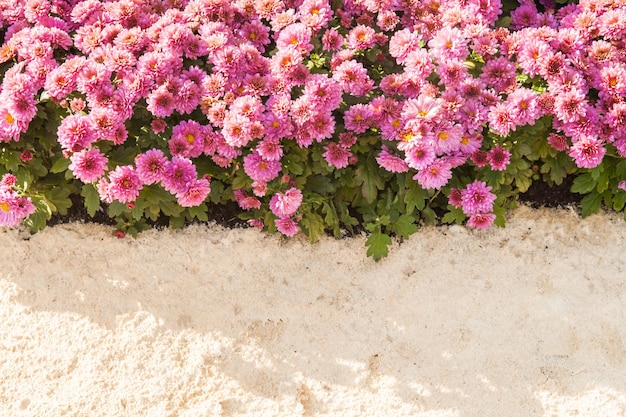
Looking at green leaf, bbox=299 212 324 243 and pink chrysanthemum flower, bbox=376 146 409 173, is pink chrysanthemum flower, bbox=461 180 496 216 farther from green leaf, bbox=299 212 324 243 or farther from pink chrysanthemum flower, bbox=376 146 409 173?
green leaf, bbox=299 212 324 243

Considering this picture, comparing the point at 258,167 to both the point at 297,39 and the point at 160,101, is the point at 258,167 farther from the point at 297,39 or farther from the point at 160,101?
the point at 297,39

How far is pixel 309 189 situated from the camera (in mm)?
3148

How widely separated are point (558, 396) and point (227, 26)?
2.29m

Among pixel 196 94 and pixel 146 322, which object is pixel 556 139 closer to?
pixel 196 94

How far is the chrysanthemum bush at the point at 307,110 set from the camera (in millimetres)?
2842

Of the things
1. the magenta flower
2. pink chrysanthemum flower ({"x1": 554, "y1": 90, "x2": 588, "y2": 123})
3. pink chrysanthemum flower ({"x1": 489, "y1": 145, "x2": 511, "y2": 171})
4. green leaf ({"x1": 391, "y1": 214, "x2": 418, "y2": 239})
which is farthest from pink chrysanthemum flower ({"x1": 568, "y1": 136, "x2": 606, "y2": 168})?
the magenta flower

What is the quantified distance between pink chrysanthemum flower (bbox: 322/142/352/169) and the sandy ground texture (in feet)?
1.78

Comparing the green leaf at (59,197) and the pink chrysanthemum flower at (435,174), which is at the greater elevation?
the pink chrysanthemum flower at (435,174)

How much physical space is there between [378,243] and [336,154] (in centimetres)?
50

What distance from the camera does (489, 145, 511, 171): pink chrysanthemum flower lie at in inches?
116

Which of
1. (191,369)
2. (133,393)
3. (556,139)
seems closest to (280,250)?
(191,369)

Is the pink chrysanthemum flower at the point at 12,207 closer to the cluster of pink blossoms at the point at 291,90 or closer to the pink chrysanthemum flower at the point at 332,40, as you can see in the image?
the cluster of pink blossoms at the point at 291,90

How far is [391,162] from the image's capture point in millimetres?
2914

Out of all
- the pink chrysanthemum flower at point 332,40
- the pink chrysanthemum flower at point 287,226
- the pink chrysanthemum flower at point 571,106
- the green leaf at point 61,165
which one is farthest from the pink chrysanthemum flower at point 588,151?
the green leaf at point 61,165
